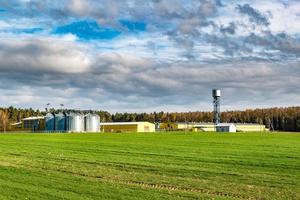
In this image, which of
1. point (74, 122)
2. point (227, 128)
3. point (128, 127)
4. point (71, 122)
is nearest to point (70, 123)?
point (71, 122)

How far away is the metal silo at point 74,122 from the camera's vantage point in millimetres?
161625

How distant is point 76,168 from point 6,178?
19.7ft

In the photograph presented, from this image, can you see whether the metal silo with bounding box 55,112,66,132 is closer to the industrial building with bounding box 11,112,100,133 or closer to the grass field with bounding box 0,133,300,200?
the industrial building with bounding box 11,112,100,133

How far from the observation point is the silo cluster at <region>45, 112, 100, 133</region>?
16212cm

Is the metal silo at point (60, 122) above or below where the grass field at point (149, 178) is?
above

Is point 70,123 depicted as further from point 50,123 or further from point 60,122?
point 50,123

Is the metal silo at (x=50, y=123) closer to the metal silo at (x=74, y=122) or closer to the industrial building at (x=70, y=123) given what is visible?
the industrial building at (x=70, y=123)

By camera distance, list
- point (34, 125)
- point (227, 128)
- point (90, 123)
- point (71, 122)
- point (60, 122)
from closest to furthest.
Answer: point (71, 122) → point (60, 122) → point (90, 123) → point (34, 125) → point (227, 128)

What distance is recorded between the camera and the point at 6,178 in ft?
90.7

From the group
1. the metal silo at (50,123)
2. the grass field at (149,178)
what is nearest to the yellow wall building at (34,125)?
the metal silo at (50,123)

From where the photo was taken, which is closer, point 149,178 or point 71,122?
point 149,178

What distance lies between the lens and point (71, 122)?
532 ft

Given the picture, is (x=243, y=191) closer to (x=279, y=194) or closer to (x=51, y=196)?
(x=279, y=194)

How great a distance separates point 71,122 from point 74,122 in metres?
0.93
